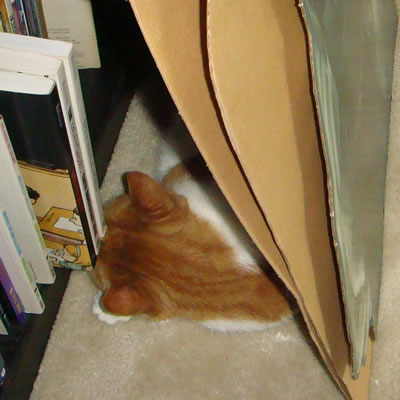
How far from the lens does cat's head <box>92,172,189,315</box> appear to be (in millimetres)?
948

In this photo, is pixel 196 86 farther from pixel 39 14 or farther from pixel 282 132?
pixel 39 14

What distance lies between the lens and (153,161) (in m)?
1.38

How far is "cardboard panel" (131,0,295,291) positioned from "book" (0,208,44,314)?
0.33 m

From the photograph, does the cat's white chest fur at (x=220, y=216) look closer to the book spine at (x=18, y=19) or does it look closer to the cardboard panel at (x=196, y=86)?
the cardboard panel at (x=196, y=86)

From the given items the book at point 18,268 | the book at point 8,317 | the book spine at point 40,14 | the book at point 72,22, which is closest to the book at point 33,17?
the book spine at point 40,14

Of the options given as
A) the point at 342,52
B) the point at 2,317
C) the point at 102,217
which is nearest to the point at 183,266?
the point at 102,217

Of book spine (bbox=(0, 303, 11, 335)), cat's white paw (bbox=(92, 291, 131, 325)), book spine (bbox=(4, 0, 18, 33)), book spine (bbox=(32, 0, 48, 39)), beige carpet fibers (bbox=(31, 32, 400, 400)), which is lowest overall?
beige carpet fibers (bbox=(31, 32, 400, 400))

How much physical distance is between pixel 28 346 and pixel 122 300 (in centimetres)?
30

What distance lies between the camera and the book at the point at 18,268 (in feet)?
2.77

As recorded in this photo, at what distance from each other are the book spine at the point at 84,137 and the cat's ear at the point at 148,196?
8cm

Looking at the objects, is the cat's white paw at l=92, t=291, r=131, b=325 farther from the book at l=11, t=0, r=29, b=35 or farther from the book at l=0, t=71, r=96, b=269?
the book at l=11, t=0, r=29, b=35

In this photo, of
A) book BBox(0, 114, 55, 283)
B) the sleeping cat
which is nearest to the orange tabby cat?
the sleeping cat

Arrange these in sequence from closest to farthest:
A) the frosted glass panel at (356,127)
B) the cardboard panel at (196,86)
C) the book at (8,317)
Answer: the cardboard panel at (196,86), the frosted glass panel at (356,127), the book at (8,317)

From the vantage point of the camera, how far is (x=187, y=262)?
96cm
